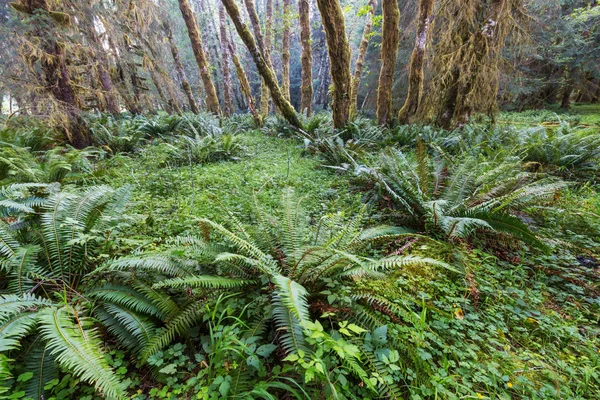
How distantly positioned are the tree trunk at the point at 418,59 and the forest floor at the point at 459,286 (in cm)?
441

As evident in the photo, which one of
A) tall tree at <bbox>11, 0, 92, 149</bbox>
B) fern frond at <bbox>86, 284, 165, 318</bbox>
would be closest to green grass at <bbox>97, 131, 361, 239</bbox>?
fern frond at <bbox>86, 284, 165, 318</bbox>

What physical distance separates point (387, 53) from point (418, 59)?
41.3 inches

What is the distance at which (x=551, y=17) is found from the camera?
11.5 metres

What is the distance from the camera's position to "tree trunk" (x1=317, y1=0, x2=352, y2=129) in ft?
17.6

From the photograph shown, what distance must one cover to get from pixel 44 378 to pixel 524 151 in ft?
18.9

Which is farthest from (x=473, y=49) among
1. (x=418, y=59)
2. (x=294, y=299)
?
(x=294, y=299)

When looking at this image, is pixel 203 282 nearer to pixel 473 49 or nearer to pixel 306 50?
pixel 473 49

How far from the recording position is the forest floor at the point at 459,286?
133 cm

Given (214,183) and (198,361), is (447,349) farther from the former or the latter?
(214,183)

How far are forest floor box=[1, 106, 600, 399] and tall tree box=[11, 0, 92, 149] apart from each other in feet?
6.39

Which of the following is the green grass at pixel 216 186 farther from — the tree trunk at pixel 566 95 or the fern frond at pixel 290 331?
the tree trunk at pixel 566 95

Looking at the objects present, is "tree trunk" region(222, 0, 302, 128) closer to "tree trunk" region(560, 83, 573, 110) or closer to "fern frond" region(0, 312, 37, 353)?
"fern frond" region(0, 312, 37, 353)

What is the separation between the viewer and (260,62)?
6.89m

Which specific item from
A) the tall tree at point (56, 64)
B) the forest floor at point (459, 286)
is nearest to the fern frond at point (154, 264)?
the forest floor at point (459, 286)
